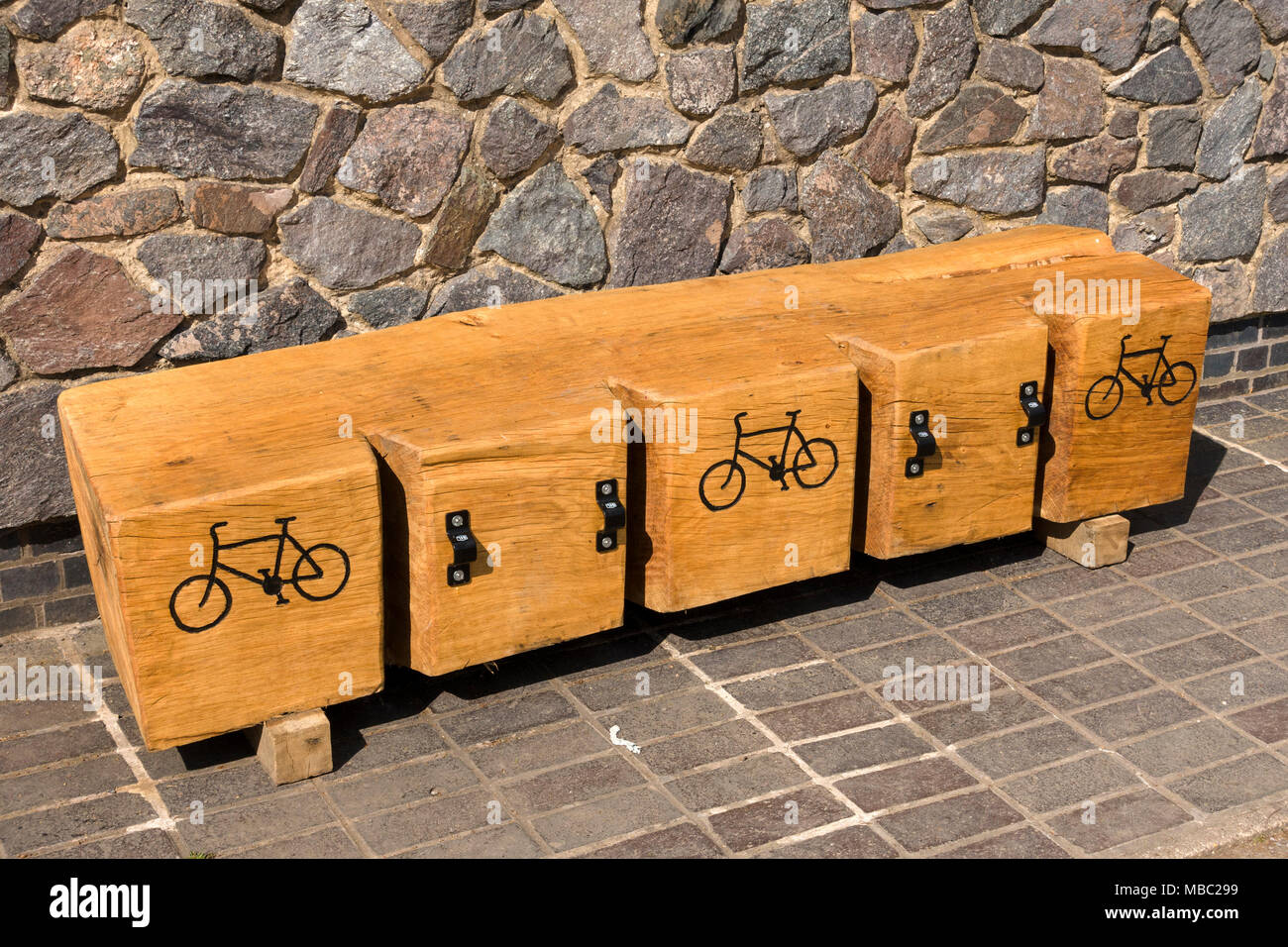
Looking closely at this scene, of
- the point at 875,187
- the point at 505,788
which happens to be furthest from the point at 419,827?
the point at 875,187

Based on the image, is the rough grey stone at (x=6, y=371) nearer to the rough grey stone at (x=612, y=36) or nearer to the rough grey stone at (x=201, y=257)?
the rough grey stone at (x=201, y=257)

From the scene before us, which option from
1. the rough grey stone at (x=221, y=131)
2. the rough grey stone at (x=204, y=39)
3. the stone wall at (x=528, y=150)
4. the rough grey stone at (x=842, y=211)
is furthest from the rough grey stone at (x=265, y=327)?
the rough grey stone at (x=842, y=211)

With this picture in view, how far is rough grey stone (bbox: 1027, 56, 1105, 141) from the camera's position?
530 centimetres

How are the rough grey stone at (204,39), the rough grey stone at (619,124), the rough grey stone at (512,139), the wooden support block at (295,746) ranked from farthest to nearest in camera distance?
the rough grey stone at (619,124) < the rough grey stone at (512,139) < the rough grey stone at (204,39) < the wooden support block at (295,746)

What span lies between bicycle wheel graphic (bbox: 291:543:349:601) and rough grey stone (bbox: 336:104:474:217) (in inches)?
50.8

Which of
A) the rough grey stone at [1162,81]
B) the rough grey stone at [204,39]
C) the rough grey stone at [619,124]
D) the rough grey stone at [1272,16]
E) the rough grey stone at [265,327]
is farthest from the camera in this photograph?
the rough grey stone at [1272,16]

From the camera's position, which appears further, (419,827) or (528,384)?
(528,384)

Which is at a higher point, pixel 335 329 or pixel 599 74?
pixel 599 74

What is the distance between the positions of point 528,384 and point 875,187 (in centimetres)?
178

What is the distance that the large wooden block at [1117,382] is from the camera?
14.9 feet

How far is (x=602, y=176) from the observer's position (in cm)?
470

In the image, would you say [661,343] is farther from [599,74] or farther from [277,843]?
[277,843]

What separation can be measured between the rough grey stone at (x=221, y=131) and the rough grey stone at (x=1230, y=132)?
3402mm

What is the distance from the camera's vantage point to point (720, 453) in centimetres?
401
